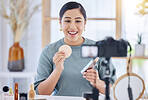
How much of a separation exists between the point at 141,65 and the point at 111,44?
1.93 meters

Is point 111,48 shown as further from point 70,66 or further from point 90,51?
point 70,66

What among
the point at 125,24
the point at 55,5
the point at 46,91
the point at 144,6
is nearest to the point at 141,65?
the point at 125,24

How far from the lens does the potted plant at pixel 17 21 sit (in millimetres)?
2576

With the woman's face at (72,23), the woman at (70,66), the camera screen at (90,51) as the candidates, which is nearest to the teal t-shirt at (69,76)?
the woman at (70,66)

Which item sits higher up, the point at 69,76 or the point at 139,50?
the point at 139,50

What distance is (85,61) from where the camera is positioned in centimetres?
147

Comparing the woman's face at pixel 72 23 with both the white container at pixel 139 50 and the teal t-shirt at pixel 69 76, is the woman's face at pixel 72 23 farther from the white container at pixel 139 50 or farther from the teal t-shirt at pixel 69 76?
the white container at pixel 139 50

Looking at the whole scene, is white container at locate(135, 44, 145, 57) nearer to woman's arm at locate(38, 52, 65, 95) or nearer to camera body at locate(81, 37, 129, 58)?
woman's arm at locate(38, 52, 65, 95)

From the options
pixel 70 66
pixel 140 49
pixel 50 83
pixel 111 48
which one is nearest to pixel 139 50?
pixel 140 49

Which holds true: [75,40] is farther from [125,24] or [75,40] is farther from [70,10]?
[125,24]

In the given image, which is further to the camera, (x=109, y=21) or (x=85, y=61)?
(x=109, y=21)

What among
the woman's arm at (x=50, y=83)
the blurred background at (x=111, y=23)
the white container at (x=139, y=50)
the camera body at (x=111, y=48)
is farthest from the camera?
the blurred background at (x=111, y=23)

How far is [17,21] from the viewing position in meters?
2.74

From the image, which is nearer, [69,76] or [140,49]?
[69,76]
